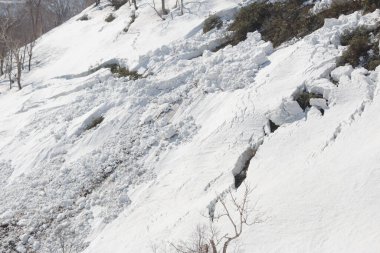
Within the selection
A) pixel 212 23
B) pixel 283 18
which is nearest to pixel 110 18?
pixel 212 23

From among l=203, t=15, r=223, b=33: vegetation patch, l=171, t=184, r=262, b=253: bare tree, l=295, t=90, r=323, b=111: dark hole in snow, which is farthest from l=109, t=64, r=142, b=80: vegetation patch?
l=171, t=184, r=262, b=253: bare tree

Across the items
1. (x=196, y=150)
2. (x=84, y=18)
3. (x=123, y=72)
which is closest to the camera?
(x=196, y=150)

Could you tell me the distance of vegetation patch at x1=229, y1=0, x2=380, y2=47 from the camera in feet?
49.8

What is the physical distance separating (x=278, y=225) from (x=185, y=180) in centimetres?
333

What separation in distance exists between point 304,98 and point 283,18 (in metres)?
5.72

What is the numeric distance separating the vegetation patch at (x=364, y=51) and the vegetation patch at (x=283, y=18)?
1575mm

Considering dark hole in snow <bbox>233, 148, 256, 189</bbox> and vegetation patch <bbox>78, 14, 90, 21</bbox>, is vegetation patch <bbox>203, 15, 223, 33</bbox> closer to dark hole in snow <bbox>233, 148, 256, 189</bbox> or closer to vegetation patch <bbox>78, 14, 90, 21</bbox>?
dark hole in snow <bbox>233, 148, 256, 189</bbox>

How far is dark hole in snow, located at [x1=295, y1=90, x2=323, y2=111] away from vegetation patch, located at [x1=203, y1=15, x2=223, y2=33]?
7412mm

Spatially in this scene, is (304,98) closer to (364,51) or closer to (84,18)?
(364,51)

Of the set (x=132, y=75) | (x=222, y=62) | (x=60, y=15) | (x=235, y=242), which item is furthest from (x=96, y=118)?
(x=60, y=15)

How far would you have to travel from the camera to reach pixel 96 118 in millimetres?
16219

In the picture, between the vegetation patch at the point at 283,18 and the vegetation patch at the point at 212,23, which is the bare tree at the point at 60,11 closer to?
the vegetation patch at the point at 212,23

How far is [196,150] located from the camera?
12.4 metres

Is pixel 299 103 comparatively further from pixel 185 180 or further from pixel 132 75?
pixel 132 75
